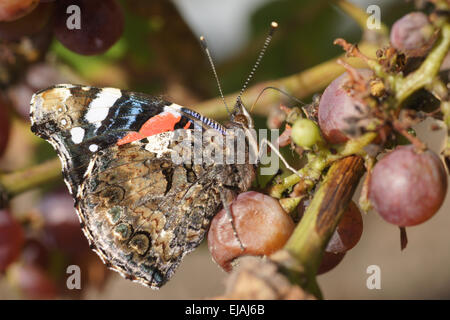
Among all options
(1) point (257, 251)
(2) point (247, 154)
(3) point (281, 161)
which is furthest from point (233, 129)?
(1) point (257, 251)

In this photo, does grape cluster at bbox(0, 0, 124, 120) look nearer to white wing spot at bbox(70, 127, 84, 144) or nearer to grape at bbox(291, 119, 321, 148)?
white wing spot at bbox(70, 127, 84, 144)

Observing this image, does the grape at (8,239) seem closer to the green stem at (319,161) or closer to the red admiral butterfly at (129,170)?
the red admiral butterfly at (129,170)

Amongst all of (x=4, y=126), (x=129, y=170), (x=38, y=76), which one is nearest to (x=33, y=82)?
(x=38, y=76)

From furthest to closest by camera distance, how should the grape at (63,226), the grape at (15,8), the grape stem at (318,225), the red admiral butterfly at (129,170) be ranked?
the grape at (63,226), the red admiral butterfly at (129,170), the grape at (15,8), the grape stem at (318,225)

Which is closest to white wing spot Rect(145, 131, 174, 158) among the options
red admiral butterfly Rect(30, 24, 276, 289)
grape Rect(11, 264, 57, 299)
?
red admiral butterfly Rect(30, 24, 276, 289)

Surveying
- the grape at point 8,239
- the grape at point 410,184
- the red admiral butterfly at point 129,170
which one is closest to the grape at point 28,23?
the red admiral butterfly at point 129,170

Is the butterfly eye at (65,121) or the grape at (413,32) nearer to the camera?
the grape at (413,32)

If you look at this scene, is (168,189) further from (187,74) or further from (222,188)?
(187,74)
